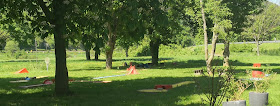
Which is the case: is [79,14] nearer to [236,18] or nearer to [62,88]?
[62,88]

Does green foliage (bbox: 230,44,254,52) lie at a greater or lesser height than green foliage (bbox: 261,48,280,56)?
greater

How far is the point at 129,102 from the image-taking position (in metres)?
11.3

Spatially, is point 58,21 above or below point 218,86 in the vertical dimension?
above

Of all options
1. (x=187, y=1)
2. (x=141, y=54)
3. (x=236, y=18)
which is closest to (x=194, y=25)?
(x=236, y=18)

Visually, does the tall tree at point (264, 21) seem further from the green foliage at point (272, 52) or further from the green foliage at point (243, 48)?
the green foliage at point (243, 48)

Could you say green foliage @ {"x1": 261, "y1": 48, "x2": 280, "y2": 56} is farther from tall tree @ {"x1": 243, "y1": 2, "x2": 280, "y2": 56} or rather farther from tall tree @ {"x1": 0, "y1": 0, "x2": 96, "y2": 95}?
tall tree @ {"x1": 0, "y1": 0, "x2": 96, "y2": 95}

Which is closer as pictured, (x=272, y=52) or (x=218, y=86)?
(x=218, y=86)

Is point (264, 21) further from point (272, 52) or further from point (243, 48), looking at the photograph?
point (243, 48)

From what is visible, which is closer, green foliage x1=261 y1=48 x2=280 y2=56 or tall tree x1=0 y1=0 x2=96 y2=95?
tall tree x1=0 y1=0 x2=96 y2=95

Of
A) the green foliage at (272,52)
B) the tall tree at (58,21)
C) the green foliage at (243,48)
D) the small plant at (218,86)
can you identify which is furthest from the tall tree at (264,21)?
the small plant at (218,86)

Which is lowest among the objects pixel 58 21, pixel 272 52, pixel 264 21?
pixel 272 52

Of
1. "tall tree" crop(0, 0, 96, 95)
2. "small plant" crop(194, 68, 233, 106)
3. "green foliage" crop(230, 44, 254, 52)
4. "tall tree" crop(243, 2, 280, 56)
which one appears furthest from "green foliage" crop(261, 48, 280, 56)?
"tall tree" crop(0, 0, 96, 95)

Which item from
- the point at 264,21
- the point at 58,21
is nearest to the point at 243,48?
the point at 264,21

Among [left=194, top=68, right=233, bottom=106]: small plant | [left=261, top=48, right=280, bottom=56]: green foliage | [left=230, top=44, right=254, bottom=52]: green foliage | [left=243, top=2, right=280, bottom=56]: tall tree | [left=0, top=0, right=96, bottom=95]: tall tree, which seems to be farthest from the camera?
[left=230, top=44, right=254, bottom=52]: green foliage
